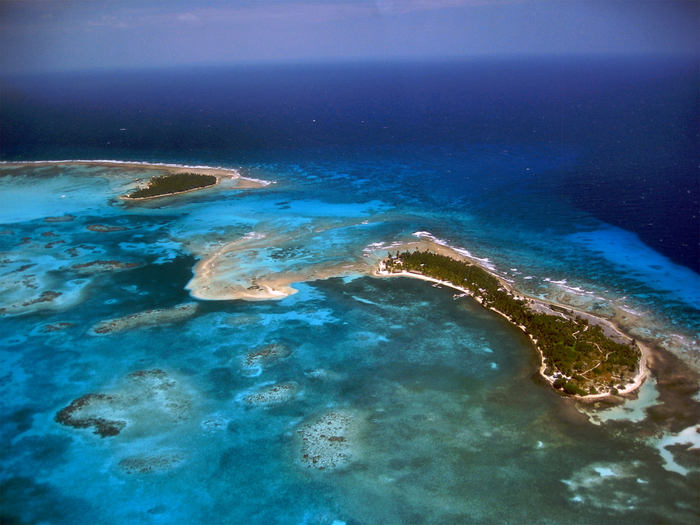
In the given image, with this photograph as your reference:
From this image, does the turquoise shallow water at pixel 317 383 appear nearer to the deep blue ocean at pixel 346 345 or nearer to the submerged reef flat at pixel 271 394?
the deep blue ocean at pixel 346 345

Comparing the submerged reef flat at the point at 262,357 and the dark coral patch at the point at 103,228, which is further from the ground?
the dark coral patch at the point at 103,228

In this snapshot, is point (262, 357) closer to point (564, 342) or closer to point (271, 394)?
point (271, 394)

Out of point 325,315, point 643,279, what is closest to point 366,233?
point 325,315

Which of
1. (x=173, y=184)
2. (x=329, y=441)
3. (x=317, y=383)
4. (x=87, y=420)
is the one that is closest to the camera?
(x=329, y=441)

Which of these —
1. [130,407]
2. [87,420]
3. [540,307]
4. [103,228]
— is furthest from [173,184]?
[540,307]

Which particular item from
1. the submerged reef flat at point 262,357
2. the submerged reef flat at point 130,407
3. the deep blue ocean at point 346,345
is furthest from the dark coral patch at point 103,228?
the submerged reef flat at point 262,357

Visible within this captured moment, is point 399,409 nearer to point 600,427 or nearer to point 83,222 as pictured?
point 600,427

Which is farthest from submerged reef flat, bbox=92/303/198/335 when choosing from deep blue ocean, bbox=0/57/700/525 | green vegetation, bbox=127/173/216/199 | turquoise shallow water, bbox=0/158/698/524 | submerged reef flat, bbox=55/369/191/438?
green vegetation, bbox=127/173/216/199
